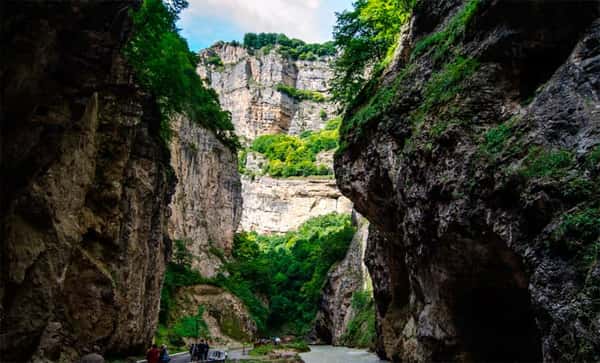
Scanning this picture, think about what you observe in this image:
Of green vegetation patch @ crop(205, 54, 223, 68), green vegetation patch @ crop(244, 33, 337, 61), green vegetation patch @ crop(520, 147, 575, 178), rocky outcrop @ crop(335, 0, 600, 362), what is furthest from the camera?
green vegetation patch @ crop(244, 33, 337, 61)

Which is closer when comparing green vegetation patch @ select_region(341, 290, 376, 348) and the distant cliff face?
green vegetation patch @ select_region(341, 290, 376, 348)

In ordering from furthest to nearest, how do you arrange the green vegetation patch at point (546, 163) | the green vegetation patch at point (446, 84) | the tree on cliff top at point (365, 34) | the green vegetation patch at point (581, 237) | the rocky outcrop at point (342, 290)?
the rocky outcrop at point (342, 290), the tree on cliff top at point (365, 34), the green vegetation patch at point (446, 84), the green vegetation patch at point (546, 163), the green vegetation patch at point (581, 237)

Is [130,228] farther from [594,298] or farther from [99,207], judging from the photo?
[594,298]

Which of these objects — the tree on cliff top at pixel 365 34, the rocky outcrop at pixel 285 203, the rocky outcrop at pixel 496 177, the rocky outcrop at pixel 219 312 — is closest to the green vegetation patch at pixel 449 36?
the rocky outcrop at pixel 496 177

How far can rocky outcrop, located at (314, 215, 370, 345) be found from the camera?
42.0 metres

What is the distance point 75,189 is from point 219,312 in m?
28.0

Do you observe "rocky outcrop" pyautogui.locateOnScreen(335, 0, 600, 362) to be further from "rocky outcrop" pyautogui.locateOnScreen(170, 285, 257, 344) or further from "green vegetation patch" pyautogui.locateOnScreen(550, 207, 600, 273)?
"rocky outcrop" pyautogui.locateOnScreen(170, 285, 257, 344)

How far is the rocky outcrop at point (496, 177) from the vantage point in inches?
323

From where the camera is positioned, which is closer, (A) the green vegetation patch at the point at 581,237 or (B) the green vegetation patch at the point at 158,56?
(A) the green vegetation patch at the point at 581,237

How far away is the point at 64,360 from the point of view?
540 inches

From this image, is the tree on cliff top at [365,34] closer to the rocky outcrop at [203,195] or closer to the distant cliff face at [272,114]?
the rocky outcrop at [203,195]

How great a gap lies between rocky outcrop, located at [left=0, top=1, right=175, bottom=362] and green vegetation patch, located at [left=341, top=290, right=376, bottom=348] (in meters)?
17.4

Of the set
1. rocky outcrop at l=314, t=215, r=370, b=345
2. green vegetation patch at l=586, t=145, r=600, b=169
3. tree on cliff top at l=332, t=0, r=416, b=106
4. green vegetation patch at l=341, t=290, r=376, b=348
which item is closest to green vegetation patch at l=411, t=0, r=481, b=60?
green vegetation patch at l=586, t=145, r=600, b=169

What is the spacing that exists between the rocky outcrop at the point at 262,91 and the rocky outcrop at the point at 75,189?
86.0 metres
